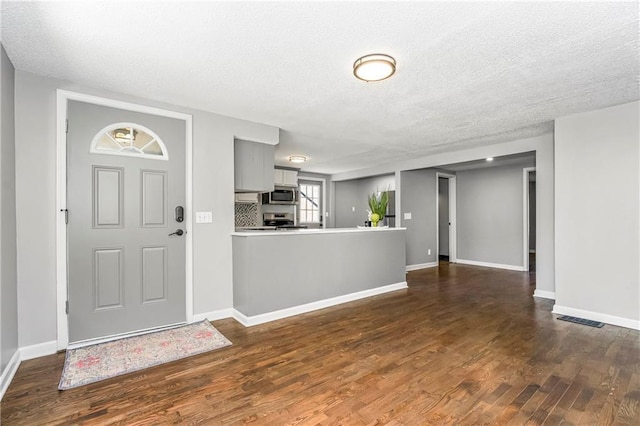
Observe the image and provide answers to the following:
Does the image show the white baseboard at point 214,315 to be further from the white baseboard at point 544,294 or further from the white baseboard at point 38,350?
the white baseboard at point 544,294

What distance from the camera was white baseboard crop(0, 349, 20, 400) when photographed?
2.04 m

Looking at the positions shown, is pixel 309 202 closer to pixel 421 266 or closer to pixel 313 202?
pixel 313 202

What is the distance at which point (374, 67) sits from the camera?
233cm

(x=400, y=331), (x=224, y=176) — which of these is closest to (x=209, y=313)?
(x=224, y=176)

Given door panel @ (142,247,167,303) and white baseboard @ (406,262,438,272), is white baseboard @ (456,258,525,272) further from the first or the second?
door panel @ (142,247,167,303)

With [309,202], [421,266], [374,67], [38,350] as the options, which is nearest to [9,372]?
[38,350]

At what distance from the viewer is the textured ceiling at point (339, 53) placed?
179 centimetres

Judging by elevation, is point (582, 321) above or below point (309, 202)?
below

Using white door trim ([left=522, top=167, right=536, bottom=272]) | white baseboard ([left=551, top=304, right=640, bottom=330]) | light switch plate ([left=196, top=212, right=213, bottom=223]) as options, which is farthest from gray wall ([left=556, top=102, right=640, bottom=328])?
light switch plate ([left=196, top=212, right=213, bottom=223])

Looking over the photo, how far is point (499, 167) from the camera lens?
6875 millimetres

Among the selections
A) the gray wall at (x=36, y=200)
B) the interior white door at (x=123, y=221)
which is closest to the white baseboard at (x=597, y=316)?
the interior white door at (x=123, y=221)

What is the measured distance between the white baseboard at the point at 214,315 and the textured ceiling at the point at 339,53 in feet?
7.60

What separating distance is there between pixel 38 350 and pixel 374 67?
363 centimetres

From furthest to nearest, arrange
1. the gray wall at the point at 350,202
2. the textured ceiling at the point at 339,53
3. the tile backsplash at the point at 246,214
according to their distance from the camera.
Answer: the gray wall at the point at 350,202, the tile backsplash at the point at 246,214, the textured ceiling at the point at 339,53
